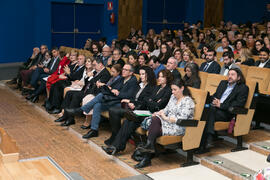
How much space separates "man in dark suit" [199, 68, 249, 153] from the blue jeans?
53.8 inches

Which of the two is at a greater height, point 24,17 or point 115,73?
point 24,17

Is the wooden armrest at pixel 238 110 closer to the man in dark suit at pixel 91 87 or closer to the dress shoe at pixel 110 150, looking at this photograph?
the dress shoe at pixel 110 150

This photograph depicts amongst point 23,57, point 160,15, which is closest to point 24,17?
point 23,57

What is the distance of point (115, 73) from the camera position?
18.7ft

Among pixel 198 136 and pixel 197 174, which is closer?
pixel 197 174

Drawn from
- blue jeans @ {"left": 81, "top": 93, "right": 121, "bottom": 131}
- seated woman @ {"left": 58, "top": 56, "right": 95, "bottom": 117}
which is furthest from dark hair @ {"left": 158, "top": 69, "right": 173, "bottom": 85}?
seated woman @ {"left": 58, "top": 56, "right": 95, "bottom": 117}

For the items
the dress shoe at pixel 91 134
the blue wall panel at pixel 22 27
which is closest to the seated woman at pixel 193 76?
the dress shoe at pixel 91 134

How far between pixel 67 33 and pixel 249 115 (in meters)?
8.78

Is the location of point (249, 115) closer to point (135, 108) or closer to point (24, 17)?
point (135, 108)

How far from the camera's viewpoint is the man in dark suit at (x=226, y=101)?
4.69 m

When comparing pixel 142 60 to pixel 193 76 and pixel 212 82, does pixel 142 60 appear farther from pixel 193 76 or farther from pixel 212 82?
pixel 212 82

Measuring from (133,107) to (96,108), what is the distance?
0.70 meters

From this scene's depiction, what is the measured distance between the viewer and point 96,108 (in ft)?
18.1

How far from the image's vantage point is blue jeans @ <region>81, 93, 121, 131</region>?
18.1 ft
